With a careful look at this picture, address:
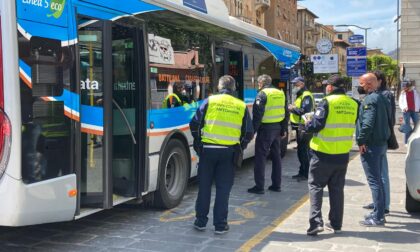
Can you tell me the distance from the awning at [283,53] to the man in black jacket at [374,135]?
15.5ft

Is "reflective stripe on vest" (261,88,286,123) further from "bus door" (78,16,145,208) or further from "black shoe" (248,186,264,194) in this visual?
"bus door" (78,16,145,208)

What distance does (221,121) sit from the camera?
223 inches

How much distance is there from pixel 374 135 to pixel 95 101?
128 inches

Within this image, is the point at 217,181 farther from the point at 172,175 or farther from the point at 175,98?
the point at 175,98

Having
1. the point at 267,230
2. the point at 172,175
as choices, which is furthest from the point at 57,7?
the point at 267,230

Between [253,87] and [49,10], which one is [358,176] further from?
[49,10]

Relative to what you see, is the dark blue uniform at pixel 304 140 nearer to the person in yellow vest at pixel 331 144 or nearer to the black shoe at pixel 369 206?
the black shoe at pixel 369 206

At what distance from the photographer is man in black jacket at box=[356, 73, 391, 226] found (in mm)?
5824

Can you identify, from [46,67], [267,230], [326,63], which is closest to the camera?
[46,67]

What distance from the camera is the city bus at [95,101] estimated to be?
4250mm

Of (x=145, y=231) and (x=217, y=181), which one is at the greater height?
(x=217, y=181)

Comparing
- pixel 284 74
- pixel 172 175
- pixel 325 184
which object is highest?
pixel 284 74

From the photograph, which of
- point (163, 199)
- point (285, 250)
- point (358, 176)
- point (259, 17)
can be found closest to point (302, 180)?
point (358, 176)

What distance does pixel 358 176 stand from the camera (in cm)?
975
